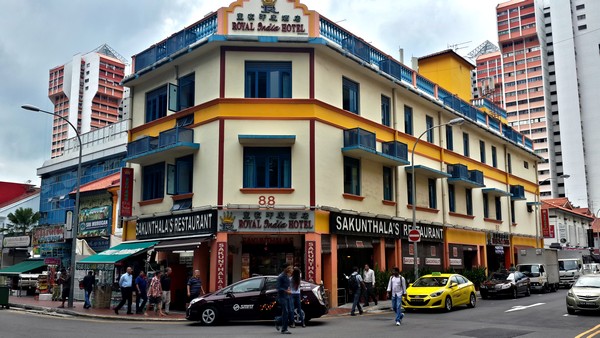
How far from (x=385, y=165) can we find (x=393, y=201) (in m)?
1.86

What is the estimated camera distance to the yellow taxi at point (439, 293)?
20.5 metres

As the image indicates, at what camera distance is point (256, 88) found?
23688mm

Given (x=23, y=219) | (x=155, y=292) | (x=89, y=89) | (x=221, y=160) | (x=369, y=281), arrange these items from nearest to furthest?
(x=155, y=292)
(x=221, y=160)
(x=369, y=281)
(x=23, y=219)
(x=89, y=89)

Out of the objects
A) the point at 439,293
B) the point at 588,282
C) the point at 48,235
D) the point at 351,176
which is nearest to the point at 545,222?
the point at 351,176

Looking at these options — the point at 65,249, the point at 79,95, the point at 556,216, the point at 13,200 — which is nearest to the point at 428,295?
the point at 65,249

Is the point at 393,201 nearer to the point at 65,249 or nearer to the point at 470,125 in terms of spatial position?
the point at 470,125

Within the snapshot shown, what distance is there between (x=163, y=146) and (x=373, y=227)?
33.4 ft

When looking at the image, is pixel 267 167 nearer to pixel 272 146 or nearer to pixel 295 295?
pixel 272 146

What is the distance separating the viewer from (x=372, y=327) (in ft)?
A: 53.1

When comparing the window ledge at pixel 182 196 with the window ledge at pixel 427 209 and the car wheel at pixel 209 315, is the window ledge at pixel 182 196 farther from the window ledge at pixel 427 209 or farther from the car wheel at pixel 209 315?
the window ledge at pixel 427 209

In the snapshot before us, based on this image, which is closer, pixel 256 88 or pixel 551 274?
pixel 256 88

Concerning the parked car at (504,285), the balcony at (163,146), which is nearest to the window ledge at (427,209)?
the parked car at (504,285)

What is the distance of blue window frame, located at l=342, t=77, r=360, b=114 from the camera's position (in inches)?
1011

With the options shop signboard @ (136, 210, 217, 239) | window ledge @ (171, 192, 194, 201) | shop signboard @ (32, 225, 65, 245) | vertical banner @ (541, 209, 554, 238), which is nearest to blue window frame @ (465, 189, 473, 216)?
vertical banner @ (541, 209, 554, 238)
